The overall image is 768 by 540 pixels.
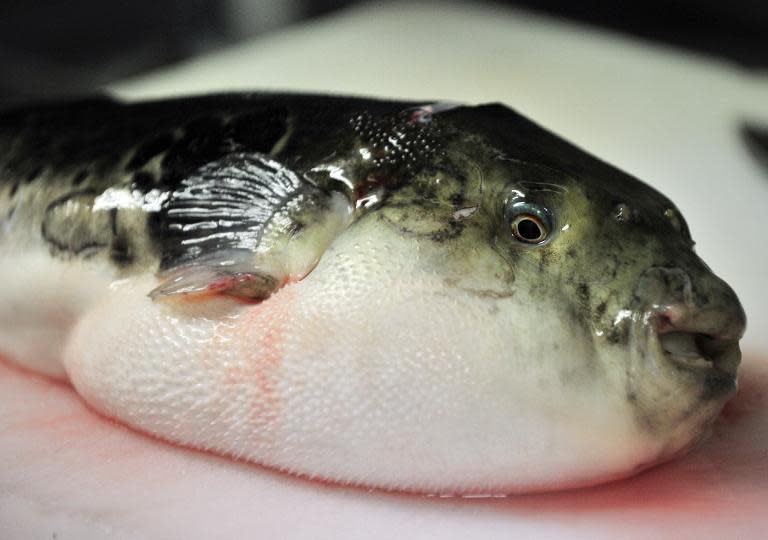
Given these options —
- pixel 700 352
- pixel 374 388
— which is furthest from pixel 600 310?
pixel 374 388

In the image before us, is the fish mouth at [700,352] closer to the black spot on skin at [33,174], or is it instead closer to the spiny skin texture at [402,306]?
the spiny skin texture at [402,306]

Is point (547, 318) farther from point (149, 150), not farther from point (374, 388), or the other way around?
point (149, 150)

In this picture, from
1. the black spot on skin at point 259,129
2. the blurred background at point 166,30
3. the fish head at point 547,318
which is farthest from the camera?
the blurred background at point 166,30

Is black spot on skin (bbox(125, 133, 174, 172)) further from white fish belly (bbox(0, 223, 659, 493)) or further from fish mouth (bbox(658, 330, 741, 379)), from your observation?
fish mouth (bbox(658, 330, 741, 379))

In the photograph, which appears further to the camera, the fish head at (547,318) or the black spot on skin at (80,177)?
the black spot on skin at (80,177)

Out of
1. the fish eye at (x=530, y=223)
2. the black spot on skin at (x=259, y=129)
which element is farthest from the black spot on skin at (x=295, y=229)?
the fish eye at (x=530, y=223)

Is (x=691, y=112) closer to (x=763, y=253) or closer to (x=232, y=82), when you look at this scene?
(x=763, y=253)

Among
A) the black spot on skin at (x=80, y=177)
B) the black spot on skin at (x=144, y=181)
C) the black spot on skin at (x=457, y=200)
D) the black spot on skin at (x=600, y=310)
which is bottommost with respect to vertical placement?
the black spot on skin at (x=600, y=310)

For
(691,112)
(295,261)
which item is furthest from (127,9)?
(295,261)
